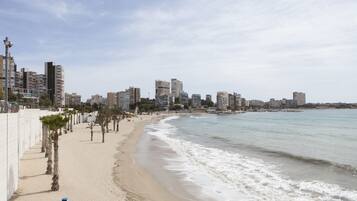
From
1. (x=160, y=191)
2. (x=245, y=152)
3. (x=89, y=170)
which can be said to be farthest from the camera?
(x=245, y=152)

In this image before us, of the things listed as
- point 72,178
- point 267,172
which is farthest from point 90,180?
point 267,172

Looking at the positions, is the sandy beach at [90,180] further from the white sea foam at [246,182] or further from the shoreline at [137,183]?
the white sea foam at [246,182]

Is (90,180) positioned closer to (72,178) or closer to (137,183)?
(72,178)

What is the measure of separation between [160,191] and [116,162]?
10.2 metres

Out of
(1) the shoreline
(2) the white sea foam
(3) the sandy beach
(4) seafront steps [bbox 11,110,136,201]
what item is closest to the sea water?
(2) the white sea foam

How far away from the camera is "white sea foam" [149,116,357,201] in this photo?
22453mm

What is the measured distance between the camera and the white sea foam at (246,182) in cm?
2245

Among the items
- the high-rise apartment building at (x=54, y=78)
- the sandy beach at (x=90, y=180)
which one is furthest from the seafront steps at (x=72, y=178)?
the high-rise apartment building at (x=54, y=78)

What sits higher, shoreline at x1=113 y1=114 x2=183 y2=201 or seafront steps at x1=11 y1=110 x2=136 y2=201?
seafront steps at x1=11 y1=110 x2=136 y2=201

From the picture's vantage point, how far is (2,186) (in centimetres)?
1548

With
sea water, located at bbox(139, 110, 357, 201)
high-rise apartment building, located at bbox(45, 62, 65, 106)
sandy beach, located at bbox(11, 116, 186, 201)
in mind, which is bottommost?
sea water, located at bbox(139, 110, 357, 201)

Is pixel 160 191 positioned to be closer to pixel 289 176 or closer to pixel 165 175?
pixel 165 175

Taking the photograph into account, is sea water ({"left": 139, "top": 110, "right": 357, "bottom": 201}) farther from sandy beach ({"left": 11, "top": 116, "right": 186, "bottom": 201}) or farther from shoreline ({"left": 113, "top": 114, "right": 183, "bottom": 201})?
sandy beach ({"left": 11, "top": 116, "right": 186, "bottom": 201})

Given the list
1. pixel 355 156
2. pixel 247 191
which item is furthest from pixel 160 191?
pixel 355 156
